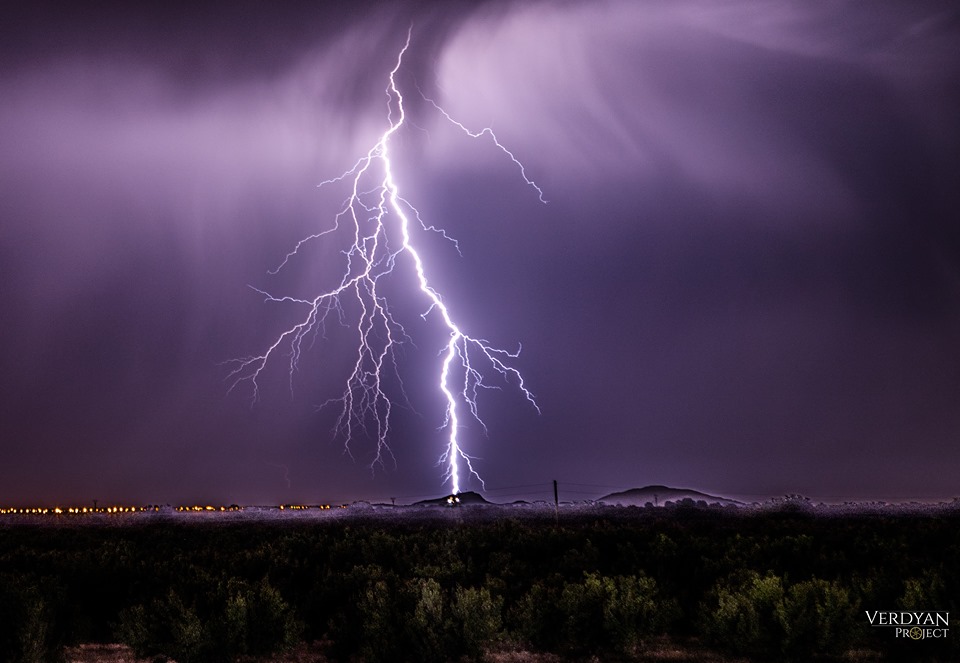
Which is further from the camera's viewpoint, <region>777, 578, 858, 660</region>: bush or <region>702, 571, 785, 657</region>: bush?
<region>702, 571, 785, 657</region>: bush

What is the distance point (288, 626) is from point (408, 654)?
179 cm

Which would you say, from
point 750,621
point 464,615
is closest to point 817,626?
point 750,621

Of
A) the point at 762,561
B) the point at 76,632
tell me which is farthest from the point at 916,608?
the point at 76,632

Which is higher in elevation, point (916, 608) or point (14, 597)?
point (14, 597)

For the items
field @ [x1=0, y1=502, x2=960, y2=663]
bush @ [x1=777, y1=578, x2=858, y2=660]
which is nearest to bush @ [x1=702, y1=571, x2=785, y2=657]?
field @ [x1=0, y1=502, x2=960, y2=663]

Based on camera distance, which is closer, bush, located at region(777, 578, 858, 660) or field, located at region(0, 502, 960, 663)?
bush, located at region(777, 578, 858, 660)

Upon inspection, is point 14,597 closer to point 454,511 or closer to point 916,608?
point 916,608

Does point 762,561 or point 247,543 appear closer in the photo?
point 762,561

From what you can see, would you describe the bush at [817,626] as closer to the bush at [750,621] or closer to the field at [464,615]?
the field at [464,615]

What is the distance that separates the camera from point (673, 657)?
9766mm

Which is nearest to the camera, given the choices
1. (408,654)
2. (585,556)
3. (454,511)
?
(408,654)

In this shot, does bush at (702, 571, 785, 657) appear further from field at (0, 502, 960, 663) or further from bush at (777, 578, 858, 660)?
bush at (777, 578, 858, 660)

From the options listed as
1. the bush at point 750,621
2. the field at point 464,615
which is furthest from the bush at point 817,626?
the bush at point 750,621

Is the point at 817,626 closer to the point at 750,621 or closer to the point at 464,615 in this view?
the point at 750,621
